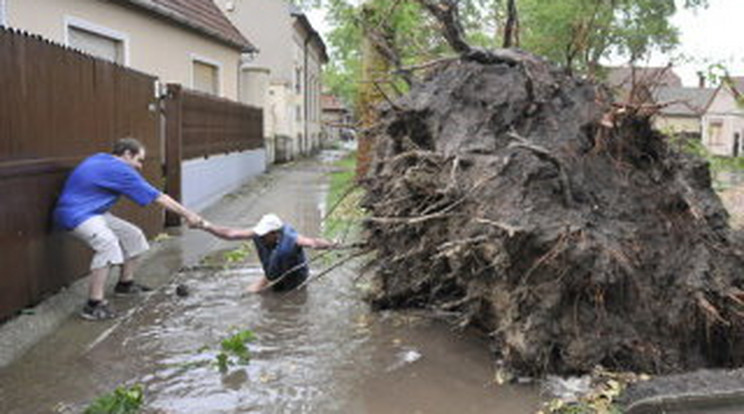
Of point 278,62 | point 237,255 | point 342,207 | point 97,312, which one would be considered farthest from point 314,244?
point 278,62

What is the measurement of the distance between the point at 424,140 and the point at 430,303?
4.57ft

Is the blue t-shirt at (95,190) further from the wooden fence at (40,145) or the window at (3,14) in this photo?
the window at (3,14)

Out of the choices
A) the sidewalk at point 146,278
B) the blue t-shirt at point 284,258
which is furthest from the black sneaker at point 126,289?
the blue t-shirt at point 284,258

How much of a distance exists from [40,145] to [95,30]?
7.09 m

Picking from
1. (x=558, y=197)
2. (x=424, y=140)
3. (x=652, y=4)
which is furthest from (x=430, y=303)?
(x=652, y=4)

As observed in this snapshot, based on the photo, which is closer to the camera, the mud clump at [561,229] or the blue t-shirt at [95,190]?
the mud clump at [561,229]

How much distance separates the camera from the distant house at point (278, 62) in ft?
85.1

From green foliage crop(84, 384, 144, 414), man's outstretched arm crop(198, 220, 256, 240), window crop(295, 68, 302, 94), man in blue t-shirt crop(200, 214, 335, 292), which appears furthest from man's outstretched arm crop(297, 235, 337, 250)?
window crop(295, 68, 302, 94)

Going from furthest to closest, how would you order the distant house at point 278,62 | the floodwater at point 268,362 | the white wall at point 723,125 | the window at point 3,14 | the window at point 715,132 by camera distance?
the window at point 715,132, the white wall at point 723,125, the distant house at point 278,62, the window at point 3,14, the floodwater at point 268,362

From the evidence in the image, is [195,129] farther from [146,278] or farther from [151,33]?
[146,278]

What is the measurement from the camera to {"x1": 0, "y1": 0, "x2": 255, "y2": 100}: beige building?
11281 millimetres

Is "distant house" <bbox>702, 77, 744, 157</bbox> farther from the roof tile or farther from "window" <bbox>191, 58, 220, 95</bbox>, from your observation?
"window" <bbox>191, 58, 220, 95</bbox>

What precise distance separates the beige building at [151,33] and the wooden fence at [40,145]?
Result: 12.7 ft

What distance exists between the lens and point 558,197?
5.00m
